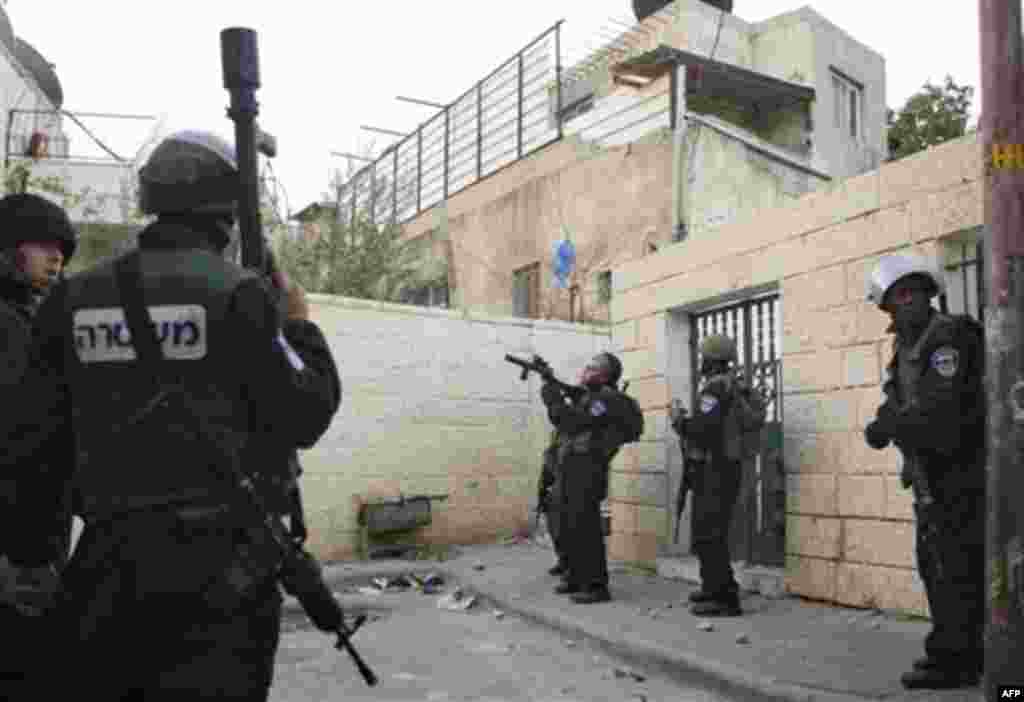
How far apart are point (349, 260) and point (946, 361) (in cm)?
1290

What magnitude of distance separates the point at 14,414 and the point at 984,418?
368cm

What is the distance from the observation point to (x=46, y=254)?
320 centimetres

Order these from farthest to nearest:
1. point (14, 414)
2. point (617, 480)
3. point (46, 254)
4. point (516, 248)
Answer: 1. point (516, 248)
2. point (617, 480)
3. point (46, 254)
4. point (14, 414)

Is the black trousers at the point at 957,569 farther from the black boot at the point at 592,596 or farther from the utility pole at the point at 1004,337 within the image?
the black boot at the point at 592,596

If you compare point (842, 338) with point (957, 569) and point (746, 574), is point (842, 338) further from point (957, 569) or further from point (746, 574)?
point (957, 569)

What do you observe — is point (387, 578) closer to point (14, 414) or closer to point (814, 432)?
point (814, 432)

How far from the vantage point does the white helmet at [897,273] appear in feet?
15.4

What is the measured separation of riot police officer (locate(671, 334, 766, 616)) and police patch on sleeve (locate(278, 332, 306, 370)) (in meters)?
4.72

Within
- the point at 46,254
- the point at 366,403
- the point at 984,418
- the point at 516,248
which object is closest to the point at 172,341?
the point at 46,254

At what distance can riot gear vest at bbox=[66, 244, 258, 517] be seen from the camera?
214 centimetres

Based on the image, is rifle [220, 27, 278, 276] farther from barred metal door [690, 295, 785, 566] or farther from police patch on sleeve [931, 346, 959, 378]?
barred metal door [690, 295, 785, 566]

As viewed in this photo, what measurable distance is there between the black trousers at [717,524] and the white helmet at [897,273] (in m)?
2.10

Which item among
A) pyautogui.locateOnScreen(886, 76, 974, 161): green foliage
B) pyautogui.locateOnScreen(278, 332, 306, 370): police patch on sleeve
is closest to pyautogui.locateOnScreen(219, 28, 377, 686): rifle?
pyautogui.locateOnScreen(278, 332, 306, 370): police patch on sleeve

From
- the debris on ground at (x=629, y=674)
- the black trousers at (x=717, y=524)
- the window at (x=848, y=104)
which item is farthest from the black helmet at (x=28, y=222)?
the window at (x=848, y=104)
